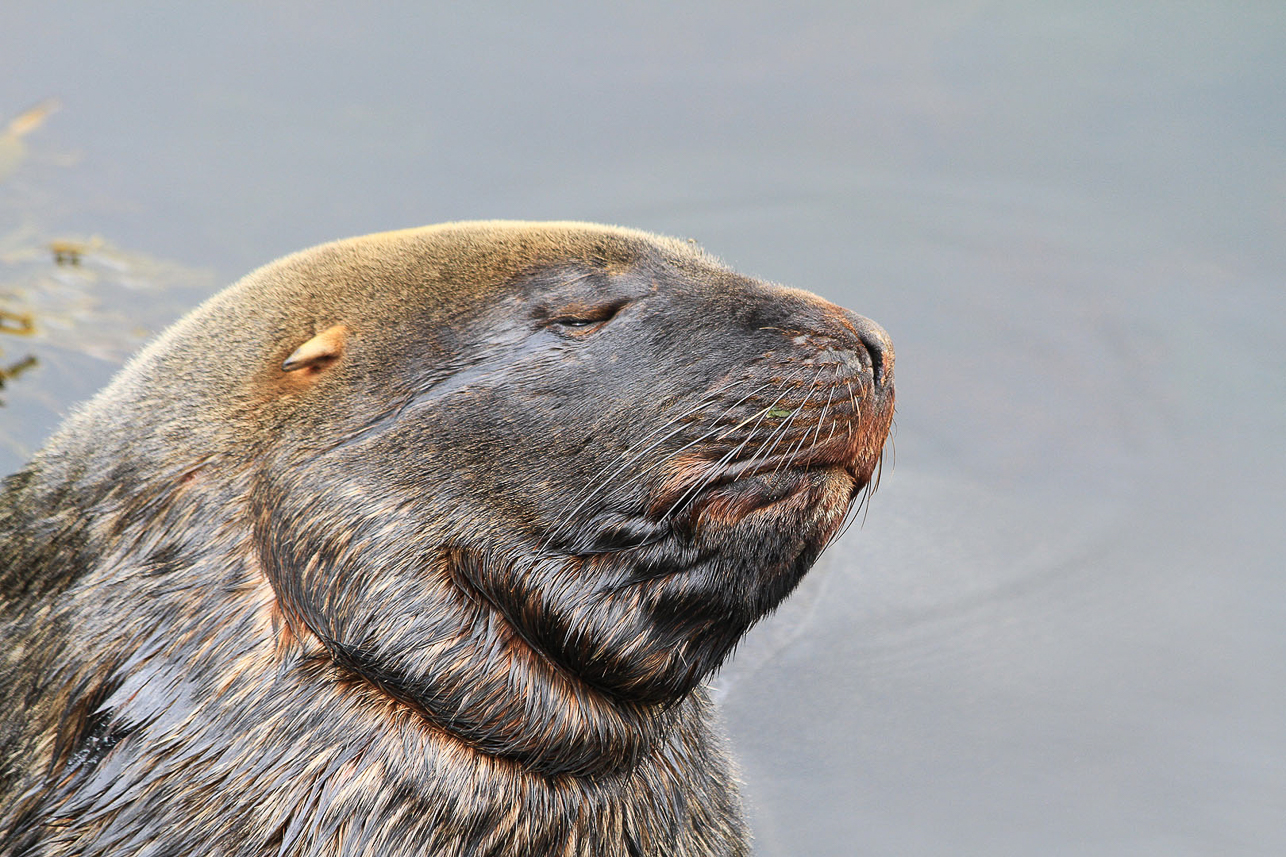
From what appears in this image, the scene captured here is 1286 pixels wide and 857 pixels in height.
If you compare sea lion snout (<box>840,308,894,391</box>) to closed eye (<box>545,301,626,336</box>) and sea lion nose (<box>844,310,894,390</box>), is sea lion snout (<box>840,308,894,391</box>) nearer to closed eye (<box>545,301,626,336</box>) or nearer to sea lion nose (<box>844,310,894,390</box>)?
sea lion nose (<box>844,310,894,390</box>)

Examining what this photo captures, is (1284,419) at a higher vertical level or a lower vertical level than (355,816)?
lower

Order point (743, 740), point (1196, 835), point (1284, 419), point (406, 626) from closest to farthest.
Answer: point (406, 626), point (1196, 835), point (743, 740), point (1284, 419)

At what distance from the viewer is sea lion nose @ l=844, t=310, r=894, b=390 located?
3.19 m

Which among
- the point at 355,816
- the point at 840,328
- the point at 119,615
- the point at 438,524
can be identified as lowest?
the point at 355,816

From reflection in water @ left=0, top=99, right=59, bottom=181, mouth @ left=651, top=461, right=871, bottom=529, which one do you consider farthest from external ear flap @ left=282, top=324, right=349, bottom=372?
reflection in water @ left=0, top=99, right=59, bottom=181

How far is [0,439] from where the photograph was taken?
215 inches

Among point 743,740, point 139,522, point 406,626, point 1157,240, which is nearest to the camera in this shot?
point 406,626

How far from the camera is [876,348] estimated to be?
320 cm

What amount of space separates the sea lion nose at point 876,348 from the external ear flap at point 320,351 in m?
1.22

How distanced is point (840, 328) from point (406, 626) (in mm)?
1209

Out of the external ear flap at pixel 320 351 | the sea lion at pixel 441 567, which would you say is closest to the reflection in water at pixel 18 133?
the sea lion at pixel 441 567

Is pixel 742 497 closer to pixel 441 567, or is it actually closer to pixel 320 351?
pixel 441 567

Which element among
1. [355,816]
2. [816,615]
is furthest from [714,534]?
[816,615]

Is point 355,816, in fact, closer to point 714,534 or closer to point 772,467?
point 714,534
